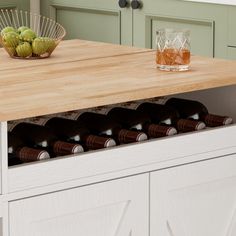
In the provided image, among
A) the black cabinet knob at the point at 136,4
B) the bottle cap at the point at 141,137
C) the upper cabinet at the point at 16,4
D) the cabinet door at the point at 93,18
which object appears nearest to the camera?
the bottle cap at the point at 141,137

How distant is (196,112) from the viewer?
2883 mm

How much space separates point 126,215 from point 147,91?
1.14ft

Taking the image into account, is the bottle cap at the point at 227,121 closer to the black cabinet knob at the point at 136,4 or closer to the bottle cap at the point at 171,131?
the bottle cap at the point at 171,131

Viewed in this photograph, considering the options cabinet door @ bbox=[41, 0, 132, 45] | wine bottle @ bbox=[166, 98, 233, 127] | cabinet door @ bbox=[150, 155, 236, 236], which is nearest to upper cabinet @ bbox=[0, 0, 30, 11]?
cabinet door @ bbox=[41, 0, 132, 45]

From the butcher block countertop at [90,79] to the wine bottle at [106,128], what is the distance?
113mm

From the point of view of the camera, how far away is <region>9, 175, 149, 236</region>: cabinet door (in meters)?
2.34

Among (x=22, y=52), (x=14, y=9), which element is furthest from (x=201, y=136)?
(x=14, y=9)

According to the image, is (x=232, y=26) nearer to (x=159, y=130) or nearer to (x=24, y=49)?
(x=24, y=49)

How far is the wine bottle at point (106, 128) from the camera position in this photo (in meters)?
2.64

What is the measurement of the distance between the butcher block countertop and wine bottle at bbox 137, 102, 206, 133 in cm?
11

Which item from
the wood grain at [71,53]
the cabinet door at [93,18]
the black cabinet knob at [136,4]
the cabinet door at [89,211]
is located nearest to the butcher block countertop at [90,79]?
the wood grain at [71,53]

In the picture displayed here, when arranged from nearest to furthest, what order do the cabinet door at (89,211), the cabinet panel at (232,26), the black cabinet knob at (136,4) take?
the cabinet door at (89,211) < the cabinet panel at (232,26) < the black cabinet knob at (136,4)

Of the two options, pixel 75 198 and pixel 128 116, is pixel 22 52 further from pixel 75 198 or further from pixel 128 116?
pixel 75 198

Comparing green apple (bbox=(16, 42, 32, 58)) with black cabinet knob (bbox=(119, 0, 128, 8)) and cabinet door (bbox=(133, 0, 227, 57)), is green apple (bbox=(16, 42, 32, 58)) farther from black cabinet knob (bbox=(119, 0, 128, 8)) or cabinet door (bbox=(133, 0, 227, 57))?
black cabinet knob (bbox=(119, 0, 128, 8))
